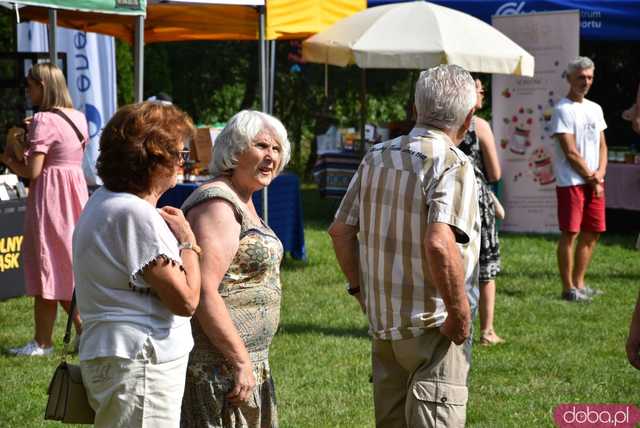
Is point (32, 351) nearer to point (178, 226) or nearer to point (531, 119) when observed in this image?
point (178, 226)

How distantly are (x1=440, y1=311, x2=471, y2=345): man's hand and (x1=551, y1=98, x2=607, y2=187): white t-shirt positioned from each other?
16.4ft

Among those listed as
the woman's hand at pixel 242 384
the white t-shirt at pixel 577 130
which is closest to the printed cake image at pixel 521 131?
the white t-shirt at pixel 577 130

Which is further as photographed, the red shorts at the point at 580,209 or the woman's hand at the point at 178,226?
the red shorts at the point at 580,209

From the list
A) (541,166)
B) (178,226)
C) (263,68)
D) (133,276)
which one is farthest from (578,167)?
(133,276)

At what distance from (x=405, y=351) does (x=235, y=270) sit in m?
0.60

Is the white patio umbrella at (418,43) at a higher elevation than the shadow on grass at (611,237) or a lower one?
higher

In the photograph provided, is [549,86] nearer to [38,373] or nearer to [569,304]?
[569,304]

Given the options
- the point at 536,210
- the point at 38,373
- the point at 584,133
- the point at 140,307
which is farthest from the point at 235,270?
the point at 536,210

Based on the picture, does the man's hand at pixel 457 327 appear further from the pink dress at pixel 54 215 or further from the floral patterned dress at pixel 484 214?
the pink dress at pixel 54 215

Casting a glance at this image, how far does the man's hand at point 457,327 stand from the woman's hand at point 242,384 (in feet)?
1.98

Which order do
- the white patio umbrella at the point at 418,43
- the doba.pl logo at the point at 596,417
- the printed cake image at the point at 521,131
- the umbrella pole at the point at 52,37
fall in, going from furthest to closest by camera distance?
1. the printed cake image at the point at 521,131
2. the white patio umbrella at the point at 418,43
3. the umbrella pole at the point at 52,37
4. the doba.pl logo at the point at 596,417

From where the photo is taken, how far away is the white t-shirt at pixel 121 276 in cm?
276

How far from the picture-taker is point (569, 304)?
26.8 ft

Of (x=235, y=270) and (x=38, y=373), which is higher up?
(x=235, y=270)
